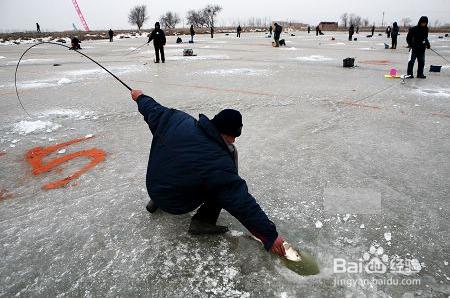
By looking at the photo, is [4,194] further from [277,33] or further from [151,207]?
[277,33]

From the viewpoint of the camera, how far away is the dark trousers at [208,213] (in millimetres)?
2633

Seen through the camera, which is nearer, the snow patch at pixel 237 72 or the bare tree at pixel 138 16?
the snow patch at pixel 237 72

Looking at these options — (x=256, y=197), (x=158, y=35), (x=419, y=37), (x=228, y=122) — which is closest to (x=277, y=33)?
(x=158, y=35)

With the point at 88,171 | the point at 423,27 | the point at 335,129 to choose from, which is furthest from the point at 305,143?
the point at 423,27

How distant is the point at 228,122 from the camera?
7.25 ft

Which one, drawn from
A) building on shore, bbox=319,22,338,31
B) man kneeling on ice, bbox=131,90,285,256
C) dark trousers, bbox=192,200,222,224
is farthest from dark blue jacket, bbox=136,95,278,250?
building on shore, bbox=319,22,338,31

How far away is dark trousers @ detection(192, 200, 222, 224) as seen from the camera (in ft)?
8.64

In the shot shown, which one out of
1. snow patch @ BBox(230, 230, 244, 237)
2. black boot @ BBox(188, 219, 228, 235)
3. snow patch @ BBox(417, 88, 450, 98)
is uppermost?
snow patch @ BBox(417, 88, 450, 98)

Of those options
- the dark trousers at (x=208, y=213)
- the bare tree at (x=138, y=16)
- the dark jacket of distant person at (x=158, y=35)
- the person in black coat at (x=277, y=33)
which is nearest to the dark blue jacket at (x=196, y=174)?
the dark trousers at (x=208, y=213)

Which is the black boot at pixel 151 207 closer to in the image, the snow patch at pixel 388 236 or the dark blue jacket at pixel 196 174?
the dark blue jacket at pixel 196 174

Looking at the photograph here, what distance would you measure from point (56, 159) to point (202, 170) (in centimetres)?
291

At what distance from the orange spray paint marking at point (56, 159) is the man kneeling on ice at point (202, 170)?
5.41 ft

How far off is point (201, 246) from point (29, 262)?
129 cm

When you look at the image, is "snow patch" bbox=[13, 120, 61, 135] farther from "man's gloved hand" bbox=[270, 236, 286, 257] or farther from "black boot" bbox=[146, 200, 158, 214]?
"man's gloved hand" bbox=[270, 236, 286, 257]
